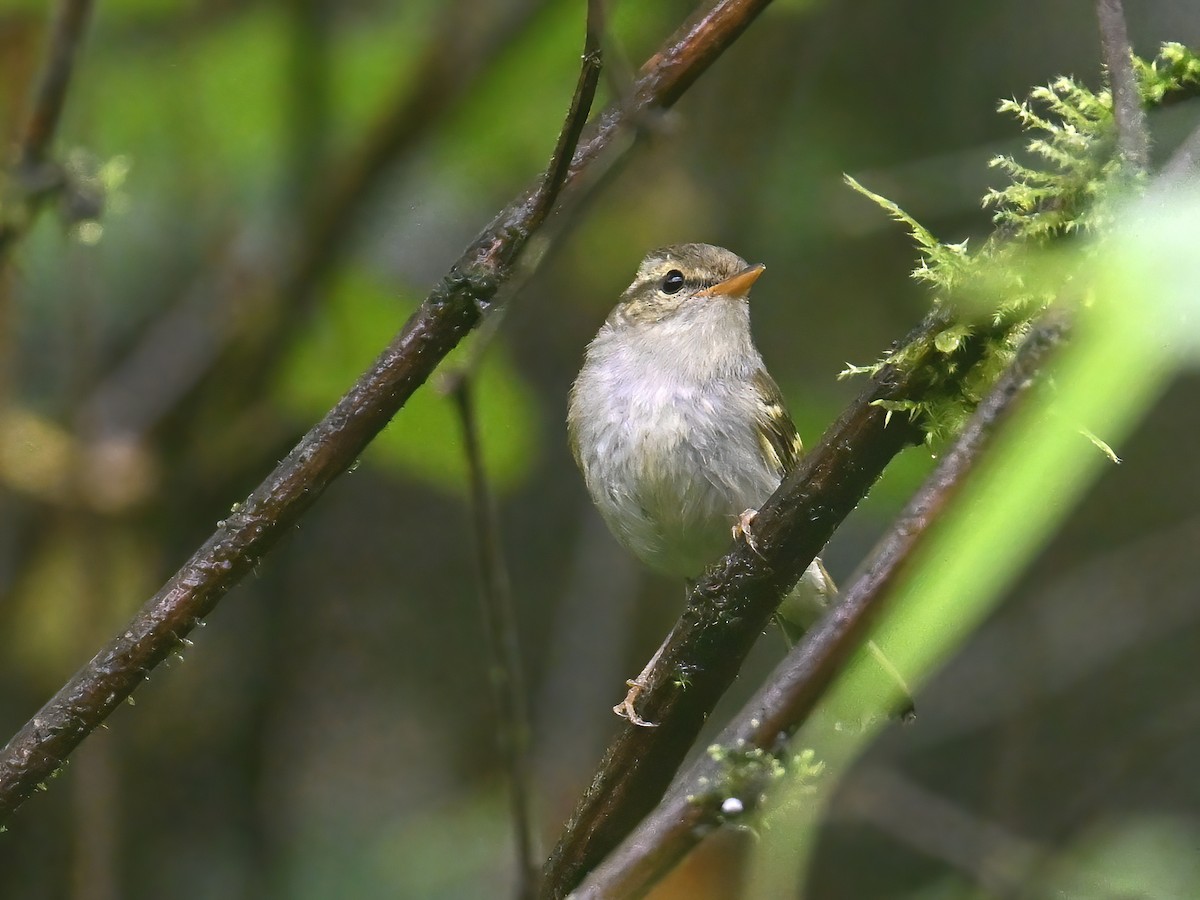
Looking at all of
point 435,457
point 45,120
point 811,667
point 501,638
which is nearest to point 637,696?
A: point 435,457

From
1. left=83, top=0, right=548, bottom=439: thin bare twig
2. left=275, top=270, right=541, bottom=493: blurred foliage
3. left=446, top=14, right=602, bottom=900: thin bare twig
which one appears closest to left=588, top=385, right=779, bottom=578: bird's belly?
left=275, top=270, right=541, bottom=493: blurred foliage

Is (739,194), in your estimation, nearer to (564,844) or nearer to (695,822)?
(564,844)

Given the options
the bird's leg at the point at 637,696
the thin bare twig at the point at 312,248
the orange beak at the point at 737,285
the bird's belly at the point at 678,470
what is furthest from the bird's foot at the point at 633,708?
the thin bare twig at the point at 312,248

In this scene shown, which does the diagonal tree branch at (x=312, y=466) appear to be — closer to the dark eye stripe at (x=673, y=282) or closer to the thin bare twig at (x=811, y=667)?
the thin bare twig at (x=811, y=667)

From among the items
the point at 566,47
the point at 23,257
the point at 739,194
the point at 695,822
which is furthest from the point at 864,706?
the point at 739,194

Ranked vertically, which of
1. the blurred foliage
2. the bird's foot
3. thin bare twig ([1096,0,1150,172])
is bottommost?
the bird's foot

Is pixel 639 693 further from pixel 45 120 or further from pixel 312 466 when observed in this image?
pixel 45 120

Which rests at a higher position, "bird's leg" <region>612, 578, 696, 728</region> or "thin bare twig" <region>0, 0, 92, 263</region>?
"thin bare twig" <region>0, 0, 92, 263</region>

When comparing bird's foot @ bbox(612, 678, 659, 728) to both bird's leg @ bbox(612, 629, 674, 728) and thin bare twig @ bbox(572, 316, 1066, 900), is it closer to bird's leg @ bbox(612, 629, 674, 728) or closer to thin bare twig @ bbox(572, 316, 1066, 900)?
bird's leg @ bbox(612, 629, 674, 728)
